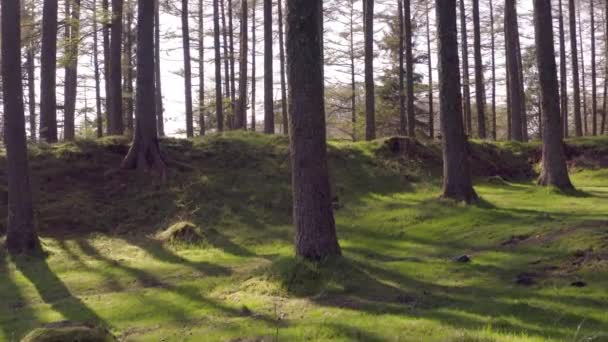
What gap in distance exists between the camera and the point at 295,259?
9.61 metres

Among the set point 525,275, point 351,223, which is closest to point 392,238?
point 351,223

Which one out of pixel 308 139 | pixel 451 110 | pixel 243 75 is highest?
pixel 243 75

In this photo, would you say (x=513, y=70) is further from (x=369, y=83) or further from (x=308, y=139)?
(x=308, y=139)

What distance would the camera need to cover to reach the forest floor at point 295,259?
7.18 metres

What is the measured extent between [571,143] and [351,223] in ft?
44.8

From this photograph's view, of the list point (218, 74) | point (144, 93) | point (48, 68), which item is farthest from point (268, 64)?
point (48, 68)

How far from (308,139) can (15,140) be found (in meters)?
7.20

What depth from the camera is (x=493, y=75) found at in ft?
133

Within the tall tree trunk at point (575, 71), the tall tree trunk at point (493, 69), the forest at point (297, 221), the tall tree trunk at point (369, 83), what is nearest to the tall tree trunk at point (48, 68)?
the forest at point (297, 221)

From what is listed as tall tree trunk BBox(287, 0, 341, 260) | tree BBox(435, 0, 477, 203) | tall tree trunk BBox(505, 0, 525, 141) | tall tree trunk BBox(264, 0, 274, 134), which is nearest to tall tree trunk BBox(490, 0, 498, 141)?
tall tree trunk BBox(505, 0, 525, 141)

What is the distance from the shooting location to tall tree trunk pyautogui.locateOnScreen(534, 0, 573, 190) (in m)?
15.5

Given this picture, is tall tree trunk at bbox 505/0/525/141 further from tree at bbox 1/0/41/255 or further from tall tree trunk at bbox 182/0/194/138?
tree at bbox 1/0/41/255

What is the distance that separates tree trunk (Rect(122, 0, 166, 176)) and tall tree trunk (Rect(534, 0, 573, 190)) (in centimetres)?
1079

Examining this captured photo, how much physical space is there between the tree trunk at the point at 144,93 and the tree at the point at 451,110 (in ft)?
27.6
